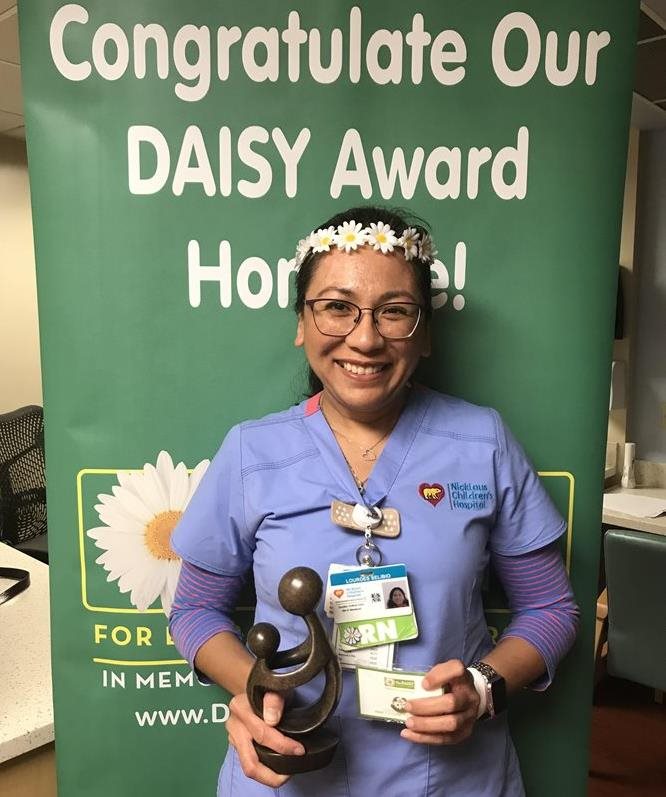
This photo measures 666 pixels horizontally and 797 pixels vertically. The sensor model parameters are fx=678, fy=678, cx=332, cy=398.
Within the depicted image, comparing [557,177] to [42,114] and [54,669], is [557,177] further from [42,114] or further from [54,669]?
[54,669]

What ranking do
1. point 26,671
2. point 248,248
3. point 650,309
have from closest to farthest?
1. point 248,248
2. point 26,671
3. point 650,309

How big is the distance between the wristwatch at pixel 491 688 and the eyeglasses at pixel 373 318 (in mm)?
508

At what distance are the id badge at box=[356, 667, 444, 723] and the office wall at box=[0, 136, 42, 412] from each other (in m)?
3.75

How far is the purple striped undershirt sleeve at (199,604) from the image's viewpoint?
1.12 metres

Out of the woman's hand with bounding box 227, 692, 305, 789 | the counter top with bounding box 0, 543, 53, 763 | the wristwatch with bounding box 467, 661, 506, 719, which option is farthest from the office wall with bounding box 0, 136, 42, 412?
the wristwatch with bounding box 467, 661, 506, 719

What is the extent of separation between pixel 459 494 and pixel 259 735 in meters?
0.45

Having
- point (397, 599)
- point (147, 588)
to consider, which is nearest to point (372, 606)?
point (397, 599)

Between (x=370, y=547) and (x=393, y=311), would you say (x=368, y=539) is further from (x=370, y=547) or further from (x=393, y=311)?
(x=393, y=311)

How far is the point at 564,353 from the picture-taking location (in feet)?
4.05

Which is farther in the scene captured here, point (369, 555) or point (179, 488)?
point (179, 488)

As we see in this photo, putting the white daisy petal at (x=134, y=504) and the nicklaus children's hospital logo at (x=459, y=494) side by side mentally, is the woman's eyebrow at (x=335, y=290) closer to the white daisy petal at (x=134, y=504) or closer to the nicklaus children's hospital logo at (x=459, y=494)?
the nicklaus children's hospital logo at (x=459, y=494)

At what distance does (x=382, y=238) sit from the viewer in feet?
3.34

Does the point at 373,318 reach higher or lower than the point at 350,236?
lower

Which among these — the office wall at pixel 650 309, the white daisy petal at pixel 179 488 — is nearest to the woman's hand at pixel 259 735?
the white daisy petal at pixel 179 488
